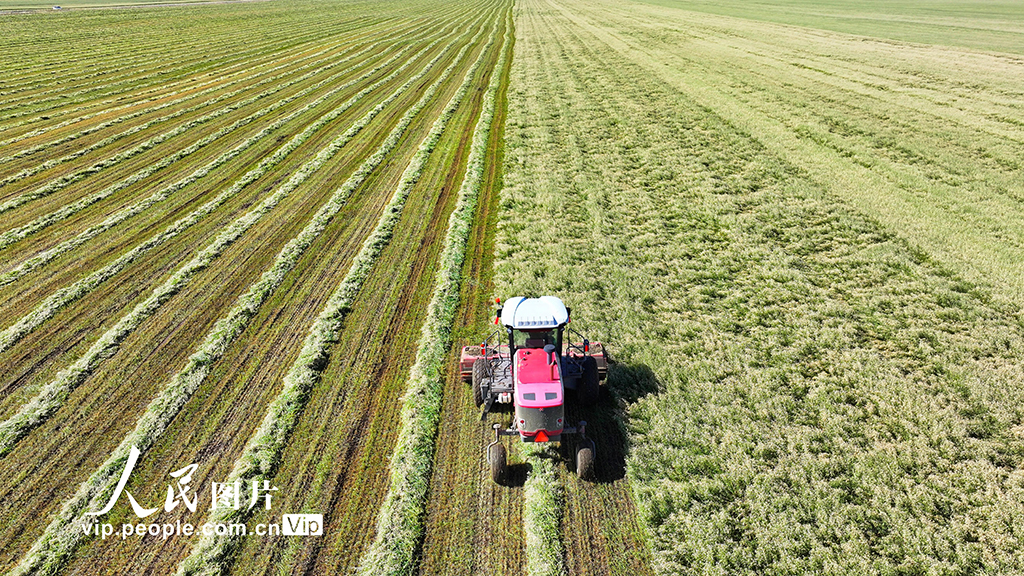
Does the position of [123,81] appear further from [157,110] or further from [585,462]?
[585,462]

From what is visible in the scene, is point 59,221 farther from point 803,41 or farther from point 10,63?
point 803,41

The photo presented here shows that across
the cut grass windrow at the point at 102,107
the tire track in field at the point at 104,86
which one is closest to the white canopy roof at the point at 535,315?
the cut grass windrow at the point at 102,107

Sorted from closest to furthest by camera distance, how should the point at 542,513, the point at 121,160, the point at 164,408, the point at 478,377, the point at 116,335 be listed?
the point at 542,513, the point at 478,377, the point at 164,408, the point at 116,335, the point at 121,160

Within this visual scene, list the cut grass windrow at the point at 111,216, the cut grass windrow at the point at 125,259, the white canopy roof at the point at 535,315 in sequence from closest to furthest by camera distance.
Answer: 1. the white canopy roof at the point at 535,315
2. the cut grass windrow at the point at 125,259
3. the cut grass windrow at the point at 111,216

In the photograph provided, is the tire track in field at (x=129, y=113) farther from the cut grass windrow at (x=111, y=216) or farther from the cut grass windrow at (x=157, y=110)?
the cut grass windrow at (x=111, y=216)

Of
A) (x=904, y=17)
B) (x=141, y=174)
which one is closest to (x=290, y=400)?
(x=141, y=174)

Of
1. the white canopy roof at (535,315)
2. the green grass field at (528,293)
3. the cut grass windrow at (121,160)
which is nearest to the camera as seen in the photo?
the green grass field at (528,293)

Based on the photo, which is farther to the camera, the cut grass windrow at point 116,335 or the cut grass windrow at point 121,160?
the cut grass windrow at point 121,160
